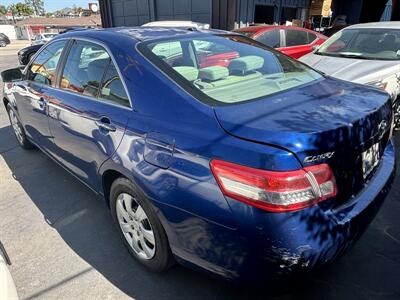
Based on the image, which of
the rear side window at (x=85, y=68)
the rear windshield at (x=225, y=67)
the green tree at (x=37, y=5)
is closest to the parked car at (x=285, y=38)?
the rear windshield at (x=225, y=67)

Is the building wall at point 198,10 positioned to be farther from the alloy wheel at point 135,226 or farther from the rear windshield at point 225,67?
the alloy wheel at point 135,226

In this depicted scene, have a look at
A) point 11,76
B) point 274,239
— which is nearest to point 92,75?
point 274,239

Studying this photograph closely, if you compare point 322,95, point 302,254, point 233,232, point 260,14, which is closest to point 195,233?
point 233,232

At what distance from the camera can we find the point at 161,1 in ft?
47.5

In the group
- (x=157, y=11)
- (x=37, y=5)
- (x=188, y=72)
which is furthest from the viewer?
(x=37, y=5)

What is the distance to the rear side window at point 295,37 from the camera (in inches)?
301

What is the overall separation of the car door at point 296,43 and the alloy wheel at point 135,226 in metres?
6.02

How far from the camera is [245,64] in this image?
2.67 m

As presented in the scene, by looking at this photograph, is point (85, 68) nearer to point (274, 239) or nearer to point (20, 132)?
point (274, 239)

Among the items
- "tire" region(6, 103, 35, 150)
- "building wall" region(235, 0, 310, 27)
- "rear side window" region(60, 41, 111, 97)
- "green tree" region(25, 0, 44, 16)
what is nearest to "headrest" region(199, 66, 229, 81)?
"rear side window" region(60, 41, 111, 97)

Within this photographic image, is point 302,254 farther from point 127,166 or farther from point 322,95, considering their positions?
point 127,166

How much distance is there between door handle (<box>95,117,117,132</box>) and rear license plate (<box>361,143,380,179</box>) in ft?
5.28

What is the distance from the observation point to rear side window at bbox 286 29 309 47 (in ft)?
25.1

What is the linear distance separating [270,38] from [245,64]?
5.10 metres
